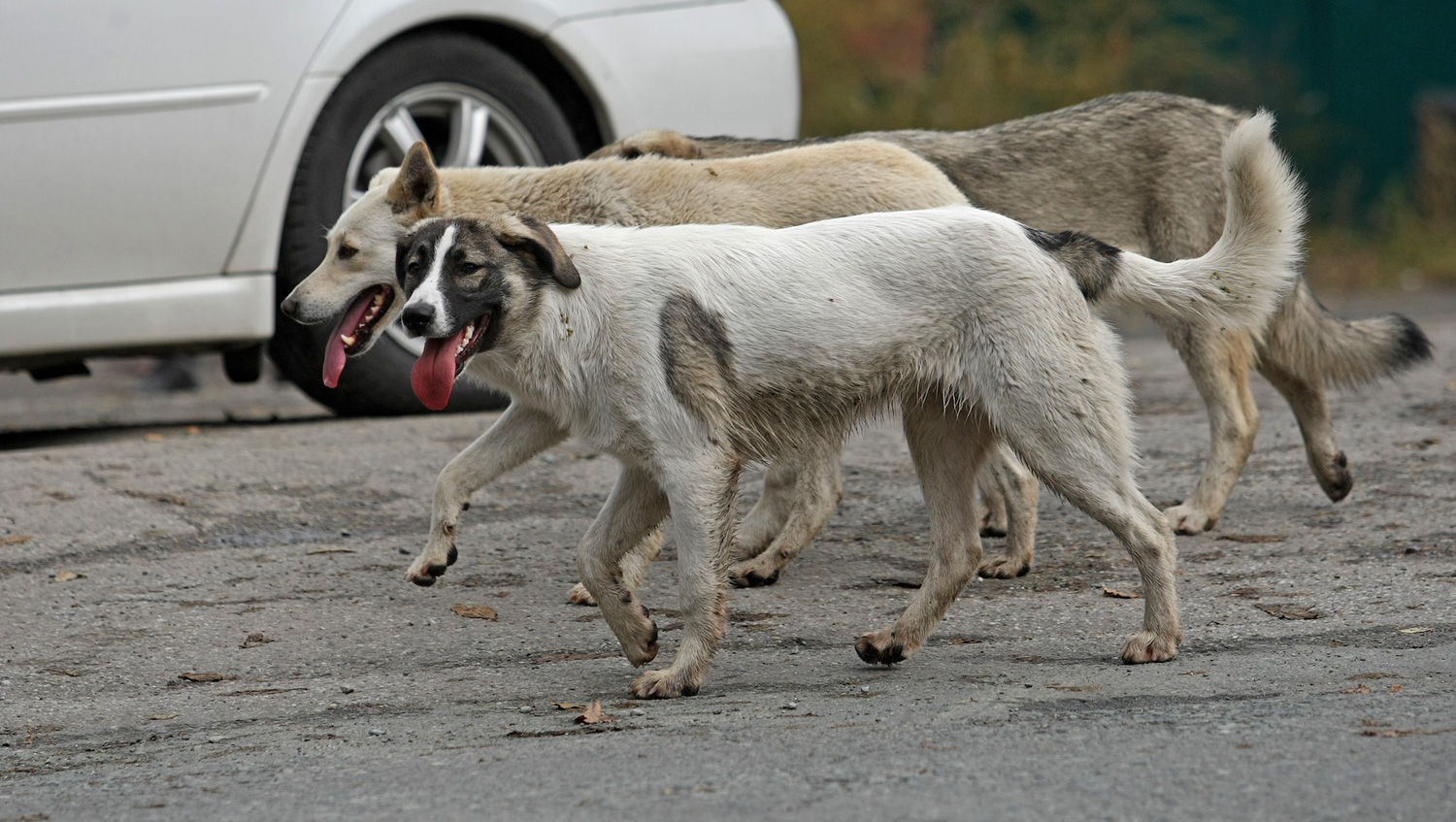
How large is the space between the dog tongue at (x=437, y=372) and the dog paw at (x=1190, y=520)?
2.63 m

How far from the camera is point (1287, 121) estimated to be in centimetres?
1545

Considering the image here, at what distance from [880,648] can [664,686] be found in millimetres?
555

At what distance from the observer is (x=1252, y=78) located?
1550 centimetres

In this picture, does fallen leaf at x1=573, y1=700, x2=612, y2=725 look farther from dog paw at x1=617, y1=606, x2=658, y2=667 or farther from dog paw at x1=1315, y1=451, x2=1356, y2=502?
dog paw at x1=1315, y1=451, x2=1356, y2=502

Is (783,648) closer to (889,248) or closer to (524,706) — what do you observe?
(524,706)

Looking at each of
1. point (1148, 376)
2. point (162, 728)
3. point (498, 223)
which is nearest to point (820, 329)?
point (498, 223)

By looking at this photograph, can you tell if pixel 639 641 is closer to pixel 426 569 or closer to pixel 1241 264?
pixel 426 569

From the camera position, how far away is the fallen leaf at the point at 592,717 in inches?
144

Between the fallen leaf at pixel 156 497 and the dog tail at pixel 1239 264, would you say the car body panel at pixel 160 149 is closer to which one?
the fallen leaf at pixel 156 497

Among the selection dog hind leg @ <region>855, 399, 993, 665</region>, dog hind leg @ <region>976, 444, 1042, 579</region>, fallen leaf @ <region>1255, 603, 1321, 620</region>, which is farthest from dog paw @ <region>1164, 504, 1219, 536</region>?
dog hind leg @ <region>855, 399, 993, 665</region>

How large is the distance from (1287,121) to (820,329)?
12.6m

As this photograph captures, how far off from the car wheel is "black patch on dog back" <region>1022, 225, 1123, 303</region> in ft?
10.5

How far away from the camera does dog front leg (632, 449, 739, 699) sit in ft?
12.9

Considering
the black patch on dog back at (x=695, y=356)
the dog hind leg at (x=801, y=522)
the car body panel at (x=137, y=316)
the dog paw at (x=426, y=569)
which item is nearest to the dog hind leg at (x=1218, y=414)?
the dog hind leg at (x=801, y=522)
